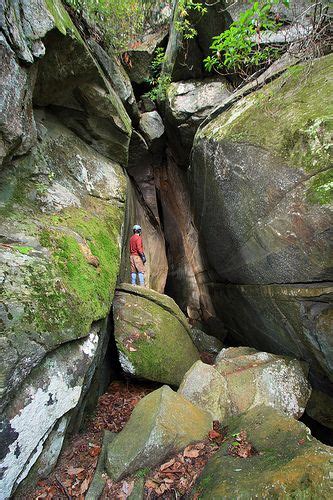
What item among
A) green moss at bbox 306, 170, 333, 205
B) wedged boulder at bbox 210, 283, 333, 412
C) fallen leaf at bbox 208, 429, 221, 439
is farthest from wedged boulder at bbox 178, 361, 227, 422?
green moss at bbox 306, 170, 333, 205

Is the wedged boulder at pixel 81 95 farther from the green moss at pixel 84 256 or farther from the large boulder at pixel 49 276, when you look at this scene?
the green moss at pixel 84 256

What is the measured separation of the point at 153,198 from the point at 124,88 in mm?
5406

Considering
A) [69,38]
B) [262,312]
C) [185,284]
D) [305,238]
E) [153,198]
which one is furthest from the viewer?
[153,198]

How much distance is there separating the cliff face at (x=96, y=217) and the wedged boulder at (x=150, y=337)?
34 cm

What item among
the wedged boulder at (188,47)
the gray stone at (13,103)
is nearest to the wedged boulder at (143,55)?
the wedged boulder at (188,47)

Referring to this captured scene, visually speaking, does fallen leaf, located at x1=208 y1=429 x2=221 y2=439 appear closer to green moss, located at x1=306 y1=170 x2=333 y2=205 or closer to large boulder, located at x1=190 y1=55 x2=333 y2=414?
large boulder, located at x1=190 y1=55 x2=333 y2=414

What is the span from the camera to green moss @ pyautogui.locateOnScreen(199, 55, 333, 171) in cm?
511

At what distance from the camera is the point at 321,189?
502cm

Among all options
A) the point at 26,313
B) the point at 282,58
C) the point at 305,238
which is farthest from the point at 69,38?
the point at 305,238

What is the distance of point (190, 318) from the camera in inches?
468

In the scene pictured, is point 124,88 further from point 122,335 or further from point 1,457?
point 1,457

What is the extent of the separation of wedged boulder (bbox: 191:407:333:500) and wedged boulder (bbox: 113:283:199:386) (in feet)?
6.69

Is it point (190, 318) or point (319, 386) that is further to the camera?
point (190, 318)

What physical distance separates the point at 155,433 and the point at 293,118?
5.58 meters
